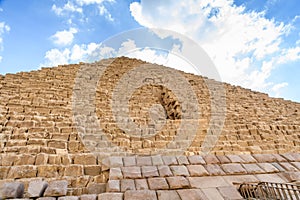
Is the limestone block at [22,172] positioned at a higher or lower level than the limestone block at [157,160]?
higher

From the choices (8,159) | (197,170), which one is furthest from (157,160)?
(8,159)

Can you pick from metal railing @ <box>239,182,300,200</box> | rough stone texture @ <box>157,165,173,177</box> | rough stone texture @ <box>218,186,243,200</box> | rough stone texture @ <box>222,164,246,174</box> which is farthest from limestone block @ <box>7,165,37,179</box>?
metal railing @ <box>239,182,300,200</box>

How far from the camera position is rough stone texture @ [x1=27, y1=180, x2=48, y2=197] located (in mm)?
2768

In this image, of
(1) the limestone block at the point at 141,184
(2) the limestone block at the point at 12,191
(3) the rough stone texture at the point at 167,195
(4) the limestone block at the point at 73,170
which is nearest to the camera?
(2) the limestone block at the point at 12,191

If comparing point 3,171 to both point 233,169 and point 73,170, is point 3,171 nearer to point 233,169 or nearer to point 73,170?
point 73,170

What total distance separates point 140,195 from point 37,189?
1.39 meters

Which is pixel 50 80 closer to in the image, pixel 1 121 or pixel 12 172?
pixel 1 121

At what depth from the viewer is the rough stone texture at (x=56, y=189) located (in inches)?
111

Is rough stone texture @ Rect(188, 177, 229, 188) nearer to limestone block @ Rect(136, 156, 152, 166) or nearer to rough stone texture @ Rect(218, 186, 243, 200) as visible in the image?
rough stone texture @ Rect(218, 186, 243, 200)

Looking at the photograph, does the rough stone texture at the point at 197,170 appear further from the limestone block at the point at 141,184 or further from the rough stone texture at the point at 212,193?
the limestone block at the point at 141,184

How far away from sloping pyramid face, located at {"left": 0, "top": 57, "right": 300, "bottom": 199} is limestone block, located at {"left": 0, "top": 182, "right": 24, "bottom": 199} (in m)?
0.10

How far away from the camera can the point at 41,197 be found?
2.76 meters

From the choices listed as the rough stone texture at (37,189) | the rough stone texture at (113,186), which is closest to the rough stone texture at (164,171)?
the rough stone texture at (113,186)

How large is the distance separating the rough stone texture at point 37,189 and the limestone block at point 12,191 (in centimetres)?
10
